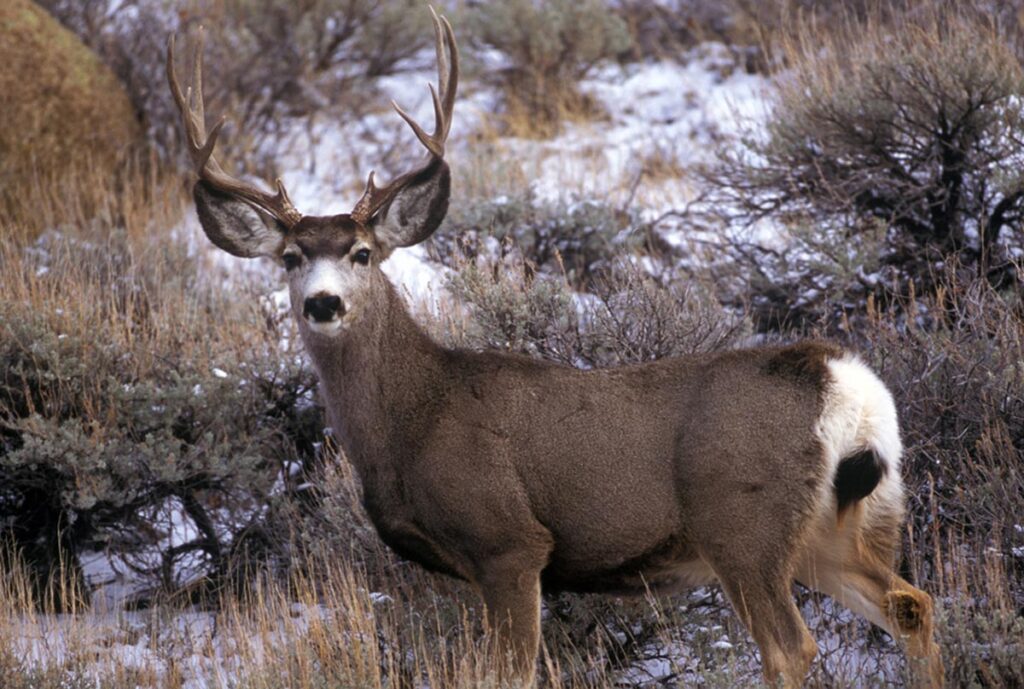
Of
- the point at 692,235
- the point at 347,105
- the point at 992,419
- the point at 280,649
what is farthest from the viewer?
the point at 347,105

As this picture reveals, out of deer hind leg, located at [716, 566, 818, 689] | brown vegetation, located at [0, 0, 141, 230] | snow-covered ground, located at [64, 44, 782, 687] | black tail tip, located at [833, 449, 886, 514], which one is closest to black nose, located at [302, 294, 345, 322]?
deer hind leg, located at [716, 566, 818, 689]

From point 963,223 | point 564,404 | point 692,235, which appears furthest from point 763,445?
point 692,235

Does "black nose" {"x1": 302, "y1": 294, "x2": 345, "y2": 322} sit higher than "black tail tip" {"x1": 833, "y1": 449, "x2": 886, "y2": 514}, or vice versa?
"black nose" {"x1": 302, "y1": 294, "x2": 345, "y2": 322}

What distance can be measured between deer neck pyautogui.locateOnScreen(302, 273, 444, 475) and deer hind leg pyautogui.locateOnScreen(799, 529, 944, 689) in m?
1.72

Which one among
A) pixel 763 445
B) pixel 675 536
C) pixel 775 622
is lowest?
pixel 775 622

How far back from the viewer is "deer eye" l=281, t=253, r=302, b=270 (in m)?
5.39

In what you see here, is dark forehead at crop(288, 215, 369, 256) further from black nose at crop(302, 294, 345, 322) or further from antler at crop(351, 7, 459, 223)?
black nose at crop(302, 294, 345, 322)

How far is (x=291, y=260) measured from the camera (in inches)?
214

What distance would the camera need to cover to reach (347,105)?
13.4 metres

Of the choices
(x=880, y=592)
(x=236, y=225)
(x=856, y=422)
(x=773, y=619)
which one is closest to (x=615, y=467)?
(x=773, y=619)

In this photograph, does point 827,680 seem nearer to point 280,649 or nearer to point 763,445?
point 763,445

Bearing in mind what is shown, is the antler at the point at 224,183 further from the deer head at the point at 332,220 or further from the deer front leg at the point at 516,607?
the deer front leg at the point at 516,607

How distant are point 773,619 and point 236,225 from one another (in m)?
2.94

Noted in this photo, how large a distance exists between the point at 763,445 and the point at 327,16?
10.5 metres
